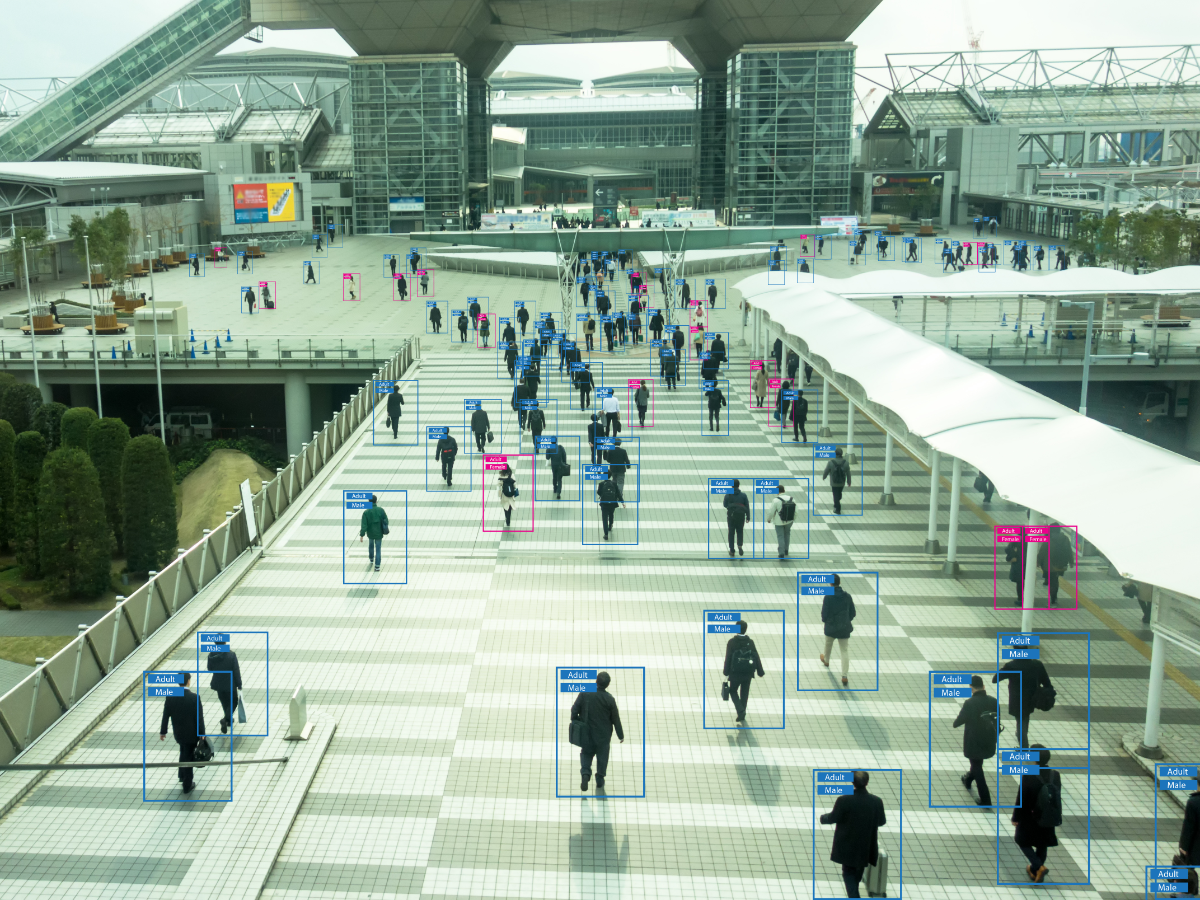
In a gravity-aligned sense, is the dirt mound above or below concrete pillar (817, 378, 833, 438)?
below

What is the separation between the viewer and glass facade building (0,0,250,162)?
239ft

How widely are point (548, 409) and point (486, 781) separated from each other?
1628 centimetres

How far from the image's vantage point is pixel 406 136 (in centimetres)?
7294

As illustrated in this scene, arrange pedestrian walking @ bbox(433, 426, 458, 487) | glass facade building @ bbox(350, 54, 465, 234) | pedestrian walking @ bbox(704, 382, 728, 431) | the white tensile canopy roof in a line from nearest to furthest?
1. the white tensile canopy roof
2. pedestrian walking @ bbox(433, 426, 458, 487)
3. pedestrian walking @ bbox(704, 382, 728, 431)
4. glass facade building @ bbox(350, 54, 465, 234)

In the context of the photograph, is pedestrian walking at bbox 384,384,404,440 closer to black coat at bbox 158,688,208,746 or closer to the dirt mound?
the dirt mound

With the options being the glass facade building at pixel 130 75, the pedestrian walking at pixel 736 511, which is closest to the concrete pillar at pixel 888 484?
the pedestrian walking at pixel 736 511

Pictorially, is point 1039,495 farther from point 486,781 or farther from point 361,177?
point 361,177

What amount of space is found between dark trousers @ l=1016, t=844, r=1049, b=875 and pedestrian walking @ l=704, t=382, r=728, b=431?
1580 cm

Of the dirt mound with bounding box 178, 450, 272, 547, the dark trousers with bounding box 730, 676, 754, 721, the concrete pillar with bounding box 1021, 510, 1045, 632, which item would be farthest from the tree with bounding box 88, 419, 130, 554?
the concrete pillar with bounding box 1021, 510, 1045, 632

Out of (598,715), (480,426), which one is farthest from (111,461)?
(598,715)

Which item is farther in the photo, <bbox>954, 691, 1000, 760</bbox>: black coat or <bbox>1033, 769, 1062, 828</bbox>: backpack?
<bbox>954, 691, 1000, 760</bbox>: black coat

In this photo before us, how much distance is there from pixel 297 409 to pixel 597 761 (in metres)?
25.6

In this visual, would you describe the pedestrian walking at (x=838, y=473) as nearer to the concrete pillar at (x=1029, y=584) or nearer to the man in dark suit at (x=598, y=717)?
the concrete pillar at (x=1029, y=584)

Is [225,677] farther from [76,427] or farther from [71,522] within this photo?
[76,427]
